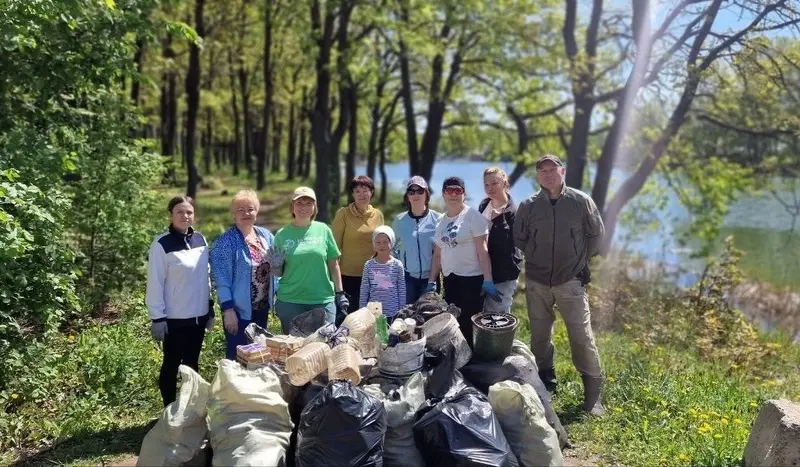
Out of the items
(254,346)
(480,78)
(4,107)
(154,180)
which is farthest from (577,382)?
(480,78)

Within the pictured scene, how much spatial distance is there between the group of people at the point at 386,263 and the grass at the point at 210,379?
1.53 feet

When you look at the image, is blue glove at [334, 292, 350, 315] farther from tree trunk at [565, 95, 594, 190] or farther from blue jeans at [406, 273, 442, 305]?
tree trunk at [565, 95, 594, 190]

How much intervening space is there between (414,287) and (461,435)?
2.00m

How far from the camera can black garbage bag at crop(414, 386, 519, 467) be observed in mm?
3459

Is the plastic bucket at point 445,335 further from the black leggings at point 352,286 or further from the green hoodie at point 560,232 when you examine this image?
the black leggings at point 352,286

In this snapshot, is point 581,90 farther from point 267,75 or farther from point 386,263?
point 267,75

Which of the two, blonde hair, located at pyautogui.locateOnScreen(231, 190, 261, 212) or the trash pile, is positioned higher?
blonde hair, located at pyautogui.locateOnScreen(231, 190, 261, 212)

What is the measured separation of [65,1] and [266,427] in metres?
4.33

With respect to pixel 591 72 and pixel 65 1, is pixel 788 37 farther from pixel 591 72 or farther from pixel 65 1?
pixel 65 1

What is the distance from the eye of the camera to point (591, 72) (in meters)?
11.9

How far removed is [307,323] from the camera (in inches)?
180

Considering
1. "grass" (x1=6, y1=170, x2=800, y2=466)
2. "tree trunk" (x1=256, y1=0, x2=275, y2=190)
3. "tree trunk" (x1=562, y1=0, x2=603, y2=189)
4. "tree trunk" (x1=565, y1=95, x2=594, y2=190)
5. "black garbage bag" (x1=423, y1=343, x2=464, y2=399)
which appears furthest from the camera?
"tree trunk" (x1=256, y1=0, x2=275, y2=190)

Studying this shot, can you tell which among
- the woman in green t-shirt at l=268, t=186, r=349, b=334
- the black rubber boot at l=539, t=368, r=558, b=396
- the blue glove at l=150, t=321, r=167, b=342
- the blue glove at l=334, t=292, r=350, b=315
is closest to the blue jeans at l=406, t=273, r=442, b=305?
the blue glove at l=334, t=292, r=350, b=315

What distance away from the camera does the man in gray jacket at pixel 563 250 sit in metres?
4.71
